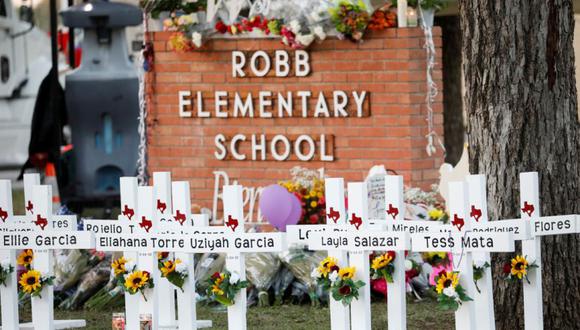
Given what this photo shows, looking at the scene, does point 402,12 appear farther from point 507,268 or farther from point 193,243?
point 193,243

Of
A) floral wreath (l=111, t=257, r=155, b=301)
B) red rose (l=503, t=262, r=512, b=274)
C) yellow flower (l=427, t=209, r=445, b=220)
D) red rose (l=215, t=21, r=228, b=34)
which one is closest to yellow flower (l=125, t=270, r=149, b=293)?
floral wreath (l=111, t=257, r=155, b=301)

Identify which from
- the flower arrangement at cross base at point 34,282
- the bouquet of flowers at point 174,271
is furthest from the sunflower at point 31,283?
the bouquet of flowers at point 174,271

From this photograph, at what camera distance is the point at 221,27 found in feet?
43.1

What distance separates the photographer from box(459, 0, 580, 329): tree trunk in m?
8.38

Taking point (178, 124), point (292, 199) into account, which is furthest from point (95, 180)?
point (292, 199)

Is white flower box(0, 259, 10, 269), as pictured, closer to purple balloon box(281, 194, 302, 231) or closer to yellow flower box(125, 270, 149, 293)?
yellow flower box(125, 270, 149, 293)

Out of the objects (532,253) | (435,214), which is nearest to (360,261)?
(532,253)

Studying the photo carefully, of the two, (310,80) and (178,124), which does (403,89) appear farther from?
(178,124)

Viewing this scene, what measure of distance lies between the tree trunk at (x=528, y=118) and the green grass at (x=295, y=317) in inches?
45.5

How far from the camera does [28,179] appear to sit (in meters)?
8.77

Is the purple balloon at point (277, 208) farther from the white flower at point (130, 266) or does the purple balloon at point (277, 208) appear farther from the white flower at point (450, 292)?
the white flower at point (450, 292)

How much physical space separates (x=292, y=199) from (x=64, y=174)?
5430 millimetres

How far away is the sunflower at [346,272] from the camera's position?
7.75 metres

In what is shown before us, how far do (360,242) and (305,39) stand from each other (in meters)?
5.08
